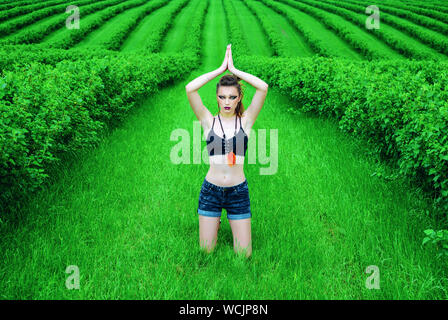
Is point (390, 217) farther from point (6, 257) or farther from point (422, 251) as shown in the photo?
point (6, 257)

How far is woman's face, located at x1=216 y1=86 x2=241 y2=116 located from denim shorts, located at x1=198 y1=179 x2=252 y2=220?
713 millimetres

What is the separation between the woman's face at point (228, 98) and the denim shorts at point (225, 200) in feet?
2.34

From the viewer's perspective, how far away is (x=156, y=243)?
346cm

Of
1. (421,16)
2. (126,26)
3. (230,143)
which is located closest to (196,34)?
(126,26)

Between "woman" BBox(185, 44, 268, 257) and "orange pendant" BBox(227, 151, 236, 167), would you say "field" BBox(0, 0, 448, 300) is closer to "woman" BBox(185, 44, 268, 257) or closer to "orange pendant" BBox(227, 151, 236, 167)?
"woman" BBox(185, 44, 268, 257)

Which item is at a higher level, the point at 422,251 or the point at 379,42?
the point at 379,42

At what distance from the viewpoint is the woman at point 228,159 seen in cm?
315

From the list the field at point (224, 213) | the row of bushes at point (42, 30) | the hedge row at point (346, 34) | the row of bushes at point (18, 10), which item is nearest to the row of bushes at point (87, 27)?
the row of bushes at point (42, 30)

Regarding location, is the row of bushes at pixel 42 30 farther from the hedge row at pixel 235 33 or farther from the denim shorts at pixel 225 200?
the denim shorts at pixel 225 200

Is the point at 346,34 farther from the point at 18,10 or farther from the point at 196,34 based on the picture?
the point at 18,10

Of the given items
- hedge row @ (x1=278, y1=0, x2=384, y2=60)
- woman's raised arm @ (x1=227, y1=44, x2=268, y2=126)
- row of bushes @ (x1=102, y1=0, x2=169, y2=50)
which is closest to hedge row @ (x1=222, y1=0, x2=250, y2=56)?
hedge row @ (x1=278, y1=0, x2=384, y2=60)

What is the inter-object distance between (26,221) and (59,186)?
0.98 meters
